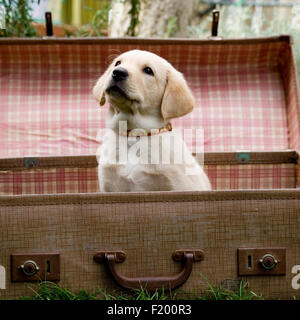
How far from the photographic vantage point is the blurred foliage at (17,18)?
2534mm

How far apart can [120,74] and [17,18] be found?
1458 millimetres

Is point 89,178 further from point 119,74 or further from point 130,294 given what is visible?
point 130,294

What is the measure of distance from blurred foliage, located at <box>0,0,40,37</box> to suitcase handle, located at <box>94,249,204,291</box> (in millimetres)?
1705

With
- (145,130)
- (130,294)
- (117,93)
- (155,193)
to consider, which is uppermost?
(117,93)

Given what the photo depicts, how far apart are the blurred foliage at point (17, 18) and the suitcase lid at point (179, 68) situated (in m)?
0.30


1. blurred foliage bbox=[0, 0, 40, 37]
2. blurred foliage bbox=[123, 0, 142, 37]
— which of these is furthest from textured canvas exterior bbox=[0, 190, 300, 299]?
blurred foliage bbox=[123, 0, 142, 37]

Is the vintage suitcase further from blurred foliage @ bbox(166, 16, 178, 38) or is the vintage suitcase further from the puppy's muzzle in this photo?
blurred foliage @ bbox(166, 16, 178, 38)

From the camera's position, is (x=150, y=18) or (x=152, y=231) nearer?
(x=152, y=231)

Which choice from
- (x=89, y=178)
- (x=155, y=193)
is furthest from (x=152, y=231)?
(x=89, y=178)

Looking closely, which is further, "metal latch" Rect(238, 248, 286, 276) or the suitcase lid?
the suitcase lid

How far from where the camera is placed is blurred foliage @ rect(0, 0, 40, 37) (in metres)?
2.53

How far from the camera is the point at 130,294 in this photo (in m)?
1.26

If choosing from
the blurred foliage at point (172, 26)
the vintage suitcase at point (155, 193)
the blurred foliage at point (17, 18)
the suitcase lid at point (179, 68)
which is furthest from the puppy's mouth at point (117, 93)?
the blurred foliage at point (172, 26)

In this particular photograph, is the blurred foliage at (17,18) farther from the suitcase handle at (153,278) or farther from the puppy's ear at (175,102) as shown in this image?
the suitcase handle at (153,278)
